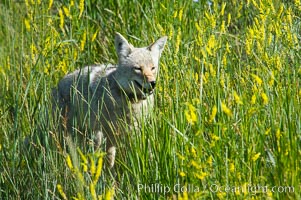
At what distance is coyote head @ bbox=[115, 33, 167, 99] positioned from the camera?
6367 mm

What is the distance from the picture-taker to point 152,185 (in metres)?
4.82

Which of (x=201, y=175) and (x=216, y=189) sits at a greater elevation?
(x=201, y=175)

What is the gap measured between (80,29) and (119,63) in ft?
2.37

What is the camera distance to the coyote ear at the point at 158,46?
21.0ft

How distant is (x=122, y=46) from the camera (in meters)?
6.74

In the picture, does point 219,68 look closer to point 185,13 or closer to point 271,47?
point 271,47

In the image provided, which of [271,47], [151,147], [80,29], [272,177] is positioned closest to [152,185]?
[151,147]

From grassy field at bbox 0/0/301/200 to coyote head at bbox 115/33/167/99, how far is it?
92 mm

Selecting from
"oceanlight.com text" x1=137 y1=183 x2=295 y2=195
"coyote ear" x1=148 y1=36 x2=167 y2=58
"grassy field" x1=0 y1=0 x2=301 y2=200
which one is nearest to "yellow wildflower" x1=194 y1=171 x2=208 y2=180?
"grassy field" x1=0 y1=0 x2=301 y2=200

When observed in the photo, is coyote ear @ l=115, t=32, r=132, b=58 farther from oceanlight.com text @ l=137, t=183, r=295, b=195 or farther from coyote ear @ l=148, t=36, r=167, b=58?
oceanlight.com text @ l=137, t=183, r=295, b=195

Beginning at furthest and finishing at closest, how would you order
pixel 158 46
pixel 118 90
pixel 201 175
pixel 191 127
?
pixel 118 90, pixel 158 46, pixel 191 127, pixel 201 175

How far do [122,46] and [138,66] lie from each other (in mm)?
332

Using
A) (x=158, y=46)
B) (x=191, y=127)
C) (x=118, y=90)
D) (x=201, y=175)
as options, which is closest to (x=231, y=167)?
(x=201, y=175)

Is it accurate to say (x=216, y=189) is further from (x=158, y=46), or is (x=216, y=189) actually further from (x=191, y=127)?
(x=158, y=46)
